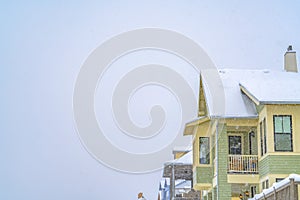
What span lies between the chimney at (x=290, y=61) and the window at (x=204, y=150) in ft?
13.0

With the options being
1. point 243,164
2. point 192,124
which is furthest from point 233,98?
point 192,124

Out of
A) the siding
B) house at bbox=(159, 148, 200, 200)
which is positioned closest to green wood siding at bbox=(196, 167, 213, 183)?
house at bbox=(159, 148, 200, 200)

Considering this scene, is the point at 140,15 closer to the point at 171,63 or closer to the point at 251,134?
the point at 171,63

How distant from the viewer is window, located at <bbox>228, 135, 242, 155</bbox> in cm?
1800

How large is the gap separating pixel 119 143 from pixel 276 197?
11162 mm

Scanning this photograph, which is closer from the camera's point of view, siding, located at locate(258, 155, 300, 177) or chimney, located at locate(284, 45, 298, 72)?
siding, located at locate(258, 155, 300, 177)

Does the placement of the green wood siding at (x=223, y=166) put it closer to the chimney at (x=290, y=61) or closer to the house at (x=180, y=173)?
the chimney at (x=290, y=61)

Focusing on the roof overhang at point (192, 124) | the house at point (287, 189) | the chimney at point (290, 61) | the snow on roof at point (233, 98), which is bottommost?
the house at point (287, 189)

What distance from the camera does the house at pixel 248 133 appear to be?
1582 centimetres

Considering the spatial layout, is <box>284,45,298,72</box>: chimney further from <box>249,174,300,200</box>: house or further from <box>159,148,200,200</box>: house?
<box>249,174,300,200</box>: house

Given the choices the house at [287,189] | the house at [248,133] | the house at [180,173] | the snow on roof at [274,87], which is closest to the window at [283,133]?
the house at [248,133]

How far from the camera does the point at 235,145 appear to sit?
18.0m

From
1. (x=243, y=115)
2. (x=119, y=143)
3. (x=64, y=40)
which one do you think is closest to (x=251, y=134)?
(x=243, y=115)

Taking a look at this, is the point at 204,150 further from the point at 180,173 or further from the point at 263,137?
the point at 180,173
